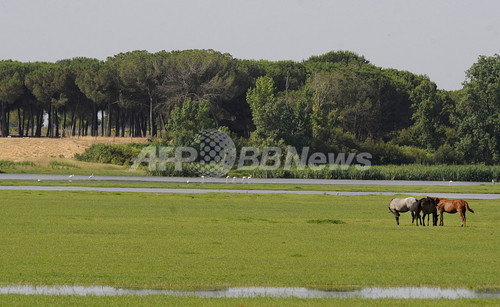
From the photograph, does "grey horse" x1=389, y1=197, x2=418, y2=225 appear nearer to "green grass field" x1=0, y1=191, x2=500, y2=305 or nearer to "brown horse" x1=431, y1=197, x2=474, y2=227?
"green grass field" x1=0, y1=191, x2=500, y2=305

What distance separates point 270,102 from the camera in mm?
114938

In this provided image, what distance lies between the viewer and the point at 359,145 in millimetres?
126375

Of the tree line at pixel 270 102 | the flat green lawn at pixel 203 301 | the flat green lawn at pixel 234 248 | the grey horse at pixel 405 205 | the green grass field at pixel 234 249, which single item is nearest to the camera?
the flat green lawn at pixel 203 301

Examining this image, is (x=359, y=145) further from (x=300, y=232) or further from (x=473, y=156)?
(x=300, y=232)

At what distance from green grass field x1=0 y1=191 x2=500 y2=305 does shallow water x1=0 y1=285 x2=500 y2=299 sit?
44 cm

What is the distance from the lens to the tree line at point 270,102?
382 ft

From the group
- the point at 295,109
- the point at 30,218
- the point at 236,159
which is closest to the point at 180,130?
the point at 236,159

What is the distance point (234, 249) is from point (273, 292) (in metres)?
6.90

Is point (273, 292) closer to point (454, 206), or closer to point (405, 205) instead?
point (454, 206)

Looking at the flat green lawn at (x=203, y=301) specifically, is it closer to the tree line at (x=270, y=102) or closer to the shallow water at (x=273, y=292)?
the shallow water at (x=273, y=292)

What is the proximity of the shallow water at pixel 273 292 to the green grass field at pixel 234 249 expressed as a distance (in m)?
0.44

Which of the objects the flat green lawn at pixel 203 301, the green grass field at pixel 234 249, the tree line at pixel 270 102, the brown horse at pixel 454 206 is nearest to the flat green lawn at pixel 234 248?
the green grass field at pixel 234 249

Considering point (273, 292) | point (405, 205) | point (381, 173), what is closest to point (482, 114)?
point (381, 173)

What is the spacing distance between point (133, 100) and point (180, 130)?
22540 millimetres
